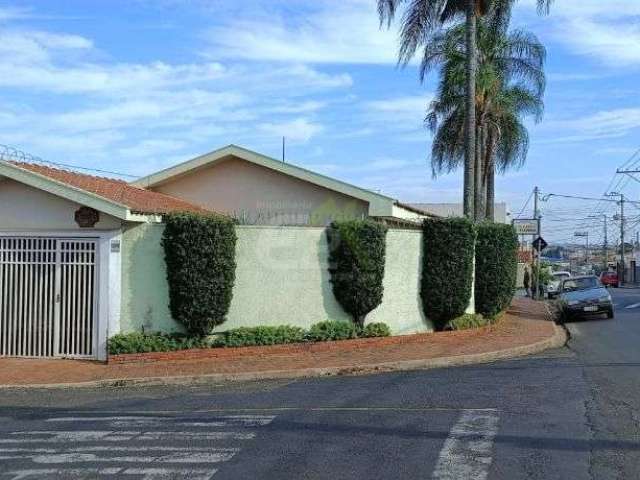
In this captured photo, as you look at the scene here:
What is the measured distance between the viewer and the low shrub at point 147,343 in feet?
48.5

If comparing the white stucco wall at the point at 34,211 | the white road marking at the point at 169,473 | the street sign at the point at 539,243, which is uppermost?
the white stucco wall at the point at 34,211

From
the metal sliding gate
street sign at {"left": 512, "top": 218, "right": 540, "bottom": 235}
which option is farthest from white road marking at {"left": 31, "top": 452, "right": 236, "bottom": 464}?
street sign at {"left": 512, "top": 218, "right": 540, "bottom": 235}

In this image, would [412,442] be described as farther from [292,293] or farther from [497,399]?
[292,293]

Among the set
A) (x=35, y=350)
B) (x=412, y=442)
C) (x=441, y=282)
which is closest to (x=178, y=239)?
(x=35, y=350)

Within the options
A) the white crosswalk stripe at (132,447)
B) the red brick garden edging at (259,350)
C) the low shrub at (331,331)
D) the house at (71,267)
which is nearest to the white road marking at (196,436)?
the white crosswalk stripe at (132,447)

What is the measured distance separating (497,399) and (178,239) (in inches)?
276

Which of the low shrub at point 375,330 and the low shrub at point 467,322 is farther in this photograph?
the low shrub at point 467,322

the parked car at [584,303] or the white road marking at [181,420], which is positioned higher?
the parked car at [584,303]

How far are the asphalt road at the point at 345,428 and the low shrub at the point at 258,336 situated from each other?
7.86ft

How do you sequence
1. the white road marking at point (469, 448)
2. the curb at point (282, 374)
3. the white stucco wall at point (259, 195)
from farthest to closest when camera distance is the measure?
the white stucco wall at point (259, 195) < the curb at point (282, 374) < the white road marking at point (469, 448)

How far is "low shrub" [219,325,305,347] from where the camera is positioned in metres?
15.2

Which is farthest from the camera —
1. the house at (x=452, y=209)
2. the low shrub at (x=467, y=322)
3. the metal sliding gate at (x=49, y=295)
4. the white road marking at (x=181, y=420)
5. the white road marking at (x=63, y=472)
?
the house at (x=452, y=209)

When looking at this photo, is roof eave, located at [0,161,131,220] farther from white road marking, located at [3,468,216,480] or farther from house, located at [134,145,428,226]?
white road marking, located at [3,468,216,480]

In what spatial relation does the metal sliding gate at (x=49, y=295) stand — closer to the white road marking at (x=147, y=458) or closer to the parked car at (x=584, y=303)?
the white road marking at (x=147, y=458)
